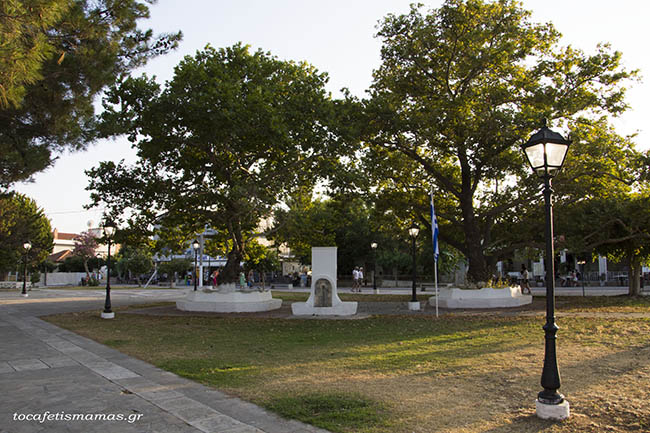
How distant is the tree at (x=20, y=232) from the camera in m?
46.0

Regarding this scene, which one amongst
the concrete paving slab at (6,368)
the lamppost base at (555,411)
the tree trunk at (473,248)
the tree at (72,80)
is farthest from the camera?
the tree trunk at (473,248)

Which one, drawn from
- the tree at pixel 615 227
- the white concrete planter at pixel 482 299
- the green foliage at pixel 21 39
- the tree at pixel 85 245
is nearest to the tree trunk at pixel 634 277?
the tree at pixel 615 227

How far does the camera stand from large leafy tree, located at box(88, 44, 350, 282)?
16.5 meters

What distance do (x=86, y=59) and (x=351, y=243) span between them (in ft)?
130

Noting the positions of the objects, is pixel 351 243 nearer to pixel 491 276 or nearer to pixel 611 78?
pixel 491 276

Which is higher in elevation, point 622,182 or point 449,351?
point 622,182

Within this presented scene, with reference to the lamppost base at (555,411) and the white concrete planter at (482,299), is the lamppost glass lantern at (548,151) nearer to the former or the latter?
the lamppost base at (555,411)

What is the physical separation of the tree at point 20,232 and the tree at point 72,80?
37705 mm

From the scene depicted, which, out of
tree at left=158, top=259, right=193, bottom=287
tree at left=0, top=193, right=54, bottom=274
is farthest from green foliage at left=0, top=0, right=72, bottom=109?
tree at left=158, top=259, right=193, bottom=287

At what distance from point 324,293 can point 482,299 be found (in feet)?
23.1

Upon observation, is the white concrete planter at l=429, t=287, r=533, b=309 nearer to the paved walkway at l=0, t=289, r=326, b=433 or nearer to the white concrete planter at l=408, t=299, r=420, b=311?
the white concrete planter at l=408, t=299, r=420, b=311

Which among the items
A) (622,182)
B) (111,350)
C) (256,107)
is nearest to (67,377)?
(111,350)

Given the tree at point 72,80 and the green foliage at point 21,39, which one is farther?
the tree at point 72,80

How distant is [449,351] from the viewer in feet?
33.1
